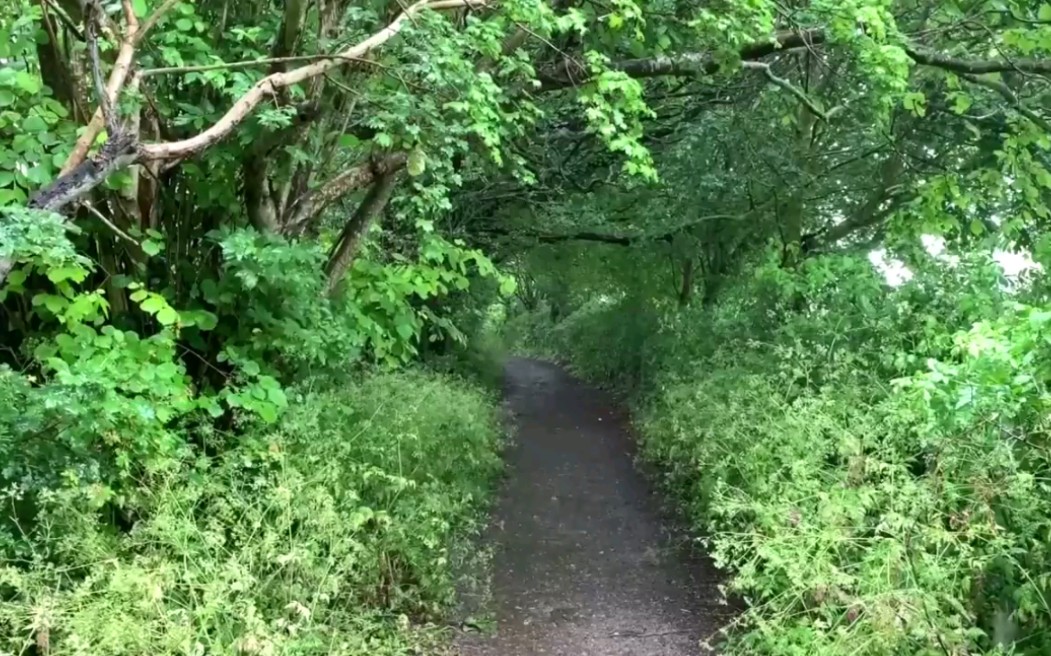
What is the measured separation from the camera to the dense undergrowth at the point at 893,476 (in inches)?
161

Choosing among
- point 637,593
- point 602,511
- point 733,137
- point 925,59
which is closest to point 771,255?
point 733,137

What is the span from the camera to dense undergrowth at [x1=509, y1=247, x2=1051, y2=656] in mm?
4090

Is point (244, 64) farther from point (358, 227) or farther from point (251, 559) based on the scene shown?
point (251, 559)

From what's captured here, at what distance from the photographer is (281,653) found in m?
4.03

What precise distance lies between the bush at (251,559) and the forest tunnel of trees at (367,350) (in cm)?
2

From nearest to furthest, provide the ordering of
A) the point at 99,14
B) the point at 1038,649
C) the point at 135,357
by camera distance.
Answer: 1. the point at 1038,649
2. the point at 99,14
3. the point at 135,357

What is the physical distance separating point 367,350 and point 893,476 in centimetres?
473

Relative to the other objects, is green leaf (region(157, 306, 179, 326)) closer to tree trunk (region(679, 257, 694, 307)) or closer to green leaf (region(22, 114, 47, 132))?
green leaf (region(22, 114, 47, 132))

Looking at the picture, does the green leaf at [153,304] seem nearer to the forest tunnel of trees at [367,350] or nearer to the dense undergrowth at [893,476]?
the forest tunnel of trees at [367,350]

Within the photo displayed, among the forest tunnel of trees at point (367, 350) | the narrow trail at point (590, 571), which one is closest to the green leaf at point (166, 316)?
the forest tunnel of trees at point (367, 350)

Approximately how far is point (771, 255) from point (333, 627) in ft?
28.2

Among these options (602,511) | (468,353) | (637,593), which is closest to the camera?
(637,593)

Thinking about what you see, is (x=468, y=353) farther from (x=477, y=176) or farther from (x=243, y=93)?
(x=243, y=93)

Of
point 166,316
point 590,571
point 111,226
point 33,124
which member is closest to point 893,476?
point 590,571
